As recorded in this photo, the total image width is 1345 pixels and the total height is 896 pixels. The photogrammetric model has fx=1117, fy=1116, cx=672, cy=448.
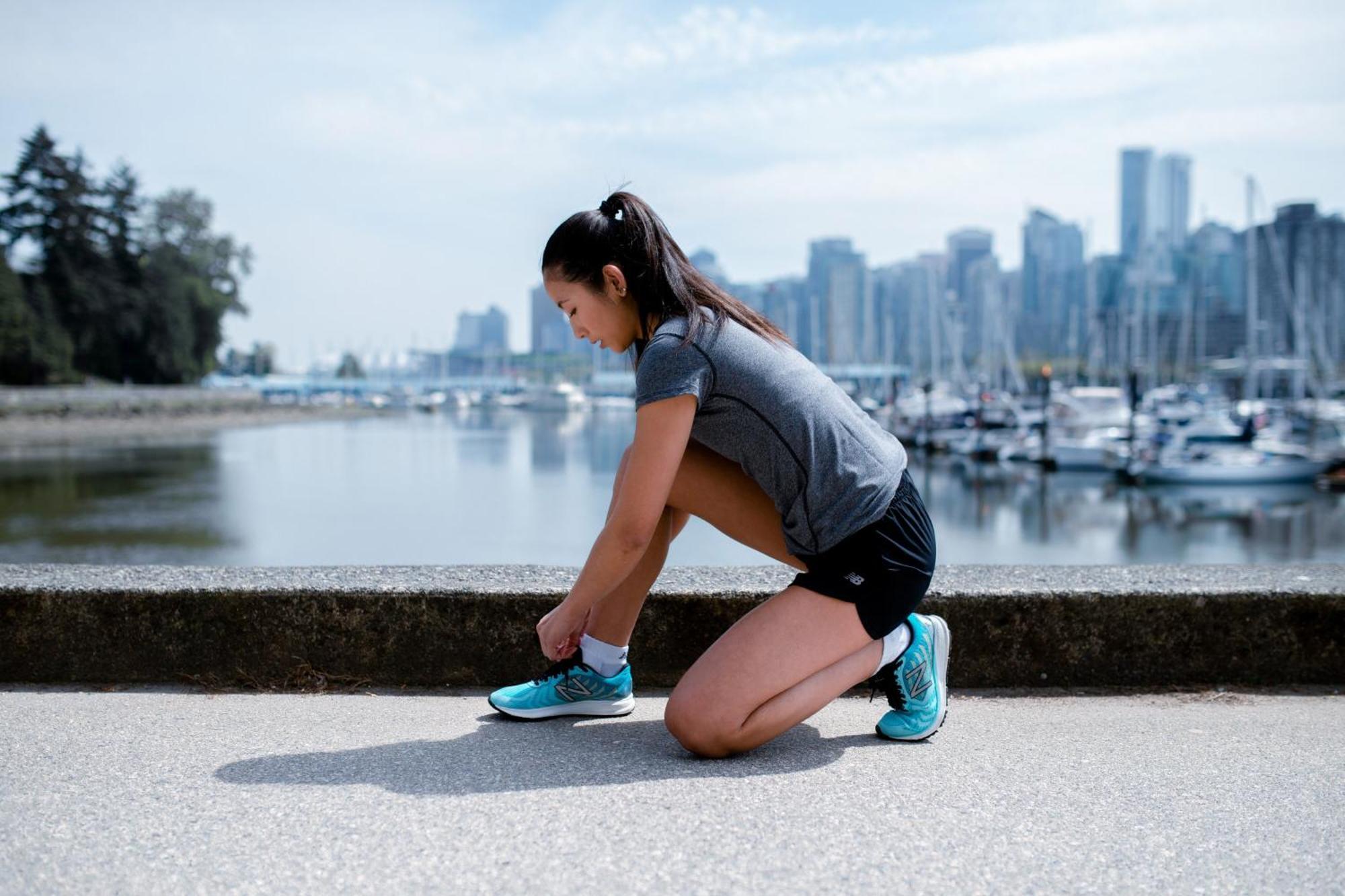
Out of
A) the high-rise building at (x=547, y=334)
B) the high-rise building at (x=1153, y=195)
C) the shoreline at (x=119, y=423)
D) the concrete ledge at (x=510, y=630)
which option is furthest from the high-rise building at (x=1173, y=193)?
the concrete ledge at (x=510, y=630)

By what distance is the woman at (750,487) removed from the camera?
2.09 metres

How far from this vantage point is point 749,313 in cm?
227

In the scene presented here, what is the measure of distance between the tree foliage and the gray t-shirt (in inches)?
2289

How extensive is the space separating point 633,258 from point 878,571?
77 centimetres

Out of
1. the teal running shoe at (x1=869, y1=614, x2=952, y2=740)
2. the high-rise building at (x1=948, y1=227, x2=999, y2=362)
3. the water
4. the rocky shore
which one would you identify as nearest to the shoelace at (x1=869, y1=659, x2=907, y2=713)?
the teal running shoe at (x1=869, y1=614, x2=952, y2=740)

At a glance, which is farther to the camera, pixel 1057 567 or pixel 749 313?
pixel 1057 567

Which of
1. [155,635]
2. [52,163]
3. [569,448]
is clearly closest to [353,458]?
[569,448]

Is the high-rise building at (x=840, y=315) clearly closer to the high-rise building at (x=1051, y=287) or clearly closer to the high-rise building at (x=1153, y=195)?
the high-rise building at (x=1051, y=287)

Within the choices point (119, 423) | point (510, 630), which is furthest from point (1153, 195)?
point (510, 630)

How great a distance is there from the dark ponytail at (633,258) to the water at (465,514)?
8331 mm

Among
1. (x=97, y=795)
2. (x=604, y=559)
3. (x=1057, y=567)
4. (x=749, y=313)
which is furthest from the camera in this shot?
(x=1057, y=567)

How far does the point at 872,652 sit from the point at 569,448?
4531cm

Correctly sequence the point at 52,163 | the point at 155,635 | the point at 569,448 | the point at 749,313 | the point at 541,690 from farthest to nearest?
the point at 52,163 → the point at 569,448 → the point at 155,635 → the point at 541,690 → the point at 749,313

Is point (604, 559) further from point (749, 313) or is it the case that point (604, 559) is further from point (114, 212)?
point (114, 212)
